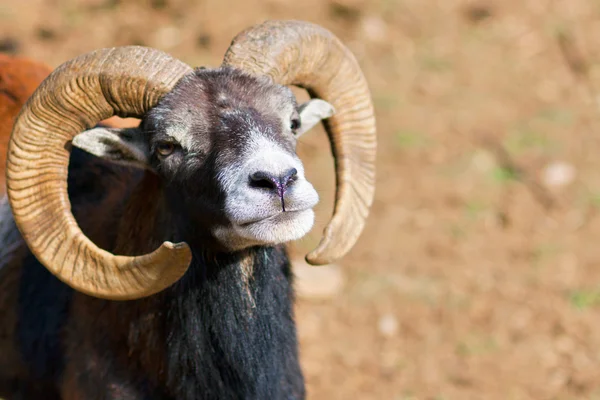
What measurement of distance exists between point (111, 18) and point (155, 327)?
34.2 feet

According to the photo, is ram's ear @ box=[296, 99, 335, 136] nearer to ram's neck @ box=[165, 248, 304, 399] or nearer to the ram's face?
the ram's face

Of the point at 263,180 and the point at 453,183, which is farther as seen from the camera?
the point at 453,183

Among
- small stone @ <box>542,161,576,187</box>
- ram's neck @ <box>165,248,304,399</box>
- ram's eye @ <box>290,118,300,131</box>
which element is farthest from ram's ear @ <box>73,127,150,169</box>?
small stone @ <box>542,161,576,187</box>

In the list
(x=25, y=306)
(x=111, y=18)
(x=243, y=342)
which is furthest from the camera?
(x=111, y=18)

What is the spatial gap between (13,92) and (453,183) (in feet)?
21.7

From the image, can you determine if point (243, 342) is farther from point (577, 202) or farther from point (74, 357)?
point (577, 202)

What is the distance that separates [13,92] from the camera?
312 inches

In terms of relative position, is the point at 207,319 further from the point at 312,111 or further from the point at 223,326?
the point at 312,111

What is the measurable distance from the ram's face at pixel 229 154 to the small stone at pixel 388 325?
4187mm

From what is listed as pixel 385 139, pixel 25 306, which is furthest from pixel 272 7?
pixel 25 306

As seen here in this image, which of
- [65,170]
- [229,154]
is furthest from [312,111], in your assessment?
[65,170]

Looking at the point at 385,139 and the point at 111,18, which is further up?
the point at 111,18

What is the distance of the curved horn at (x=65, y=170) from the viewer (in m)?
5.78

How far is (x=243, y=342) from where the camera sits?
6.19 m
